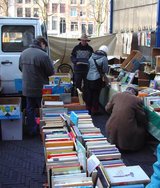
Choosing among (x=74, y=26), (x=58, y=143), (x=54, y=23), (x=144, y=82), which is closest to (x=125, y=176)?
(x=58, y=143)

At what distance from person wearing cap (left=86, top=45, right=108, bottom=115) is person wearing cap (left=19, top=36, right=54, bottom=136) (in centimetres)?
155

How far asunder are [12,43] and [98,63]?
177cm

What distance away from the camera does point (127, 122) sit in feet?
18.2

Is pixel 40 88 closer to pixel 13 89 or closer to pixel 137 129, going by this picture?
pixel 13 89

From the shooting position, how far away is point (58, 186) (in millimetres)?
2641

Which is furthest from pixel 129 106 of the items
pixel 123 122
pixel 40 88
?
pixel 40 88

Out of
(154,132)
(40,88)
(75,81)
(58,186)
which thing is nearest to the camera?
(58,186)

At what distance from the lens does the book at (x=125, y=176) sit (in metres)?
2.61

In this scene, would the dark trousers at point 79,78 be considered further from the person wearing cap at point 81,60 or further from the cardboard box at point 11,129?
the cardboard box at point 11,129

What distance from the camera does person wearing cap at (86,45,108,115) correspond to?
7504mm

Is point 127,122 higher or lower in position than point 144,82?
lower

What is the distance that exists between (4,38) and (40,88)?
64.6 inches

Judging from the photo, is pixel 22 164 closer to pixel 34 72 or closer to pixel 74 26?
pixel 34 72

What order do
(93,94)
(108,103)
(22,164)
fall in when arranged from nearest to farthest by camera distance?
(22,164) < (108,103) < (93,94)
